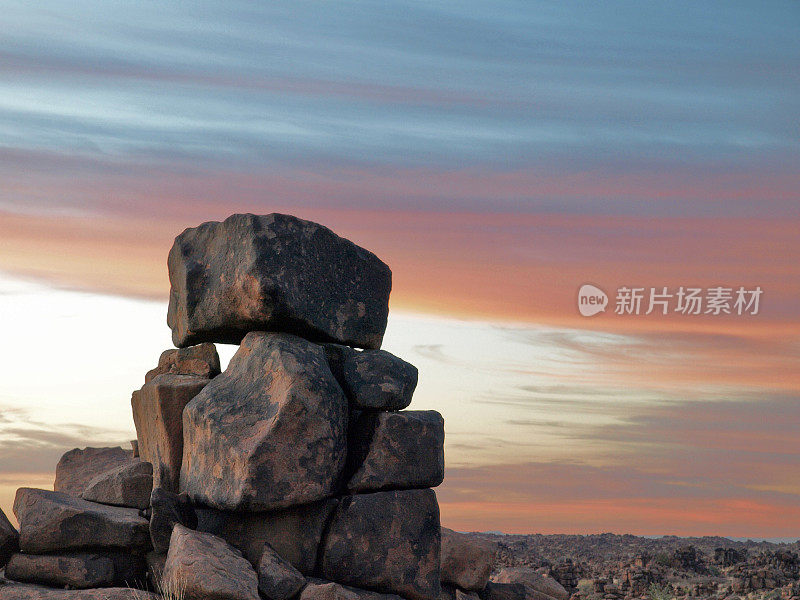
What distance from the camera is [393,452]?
1295cm

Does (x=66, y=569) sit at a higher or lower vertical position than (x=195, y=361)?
lower

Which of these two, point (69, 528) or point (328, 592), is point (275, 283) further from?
point (69, 528)

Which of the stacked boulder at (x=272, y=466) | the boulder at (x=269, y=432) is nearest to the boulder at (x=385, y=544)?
the stacked boulder at (x=272, y=466)

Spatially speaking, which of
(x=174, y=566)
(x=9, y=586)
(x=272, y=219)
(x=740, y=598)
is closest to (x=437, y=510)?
(x=174, y=566)

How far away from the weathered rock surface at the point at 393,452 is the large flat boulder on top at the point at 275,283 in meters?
1.48

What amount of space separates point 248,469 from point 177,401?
2.54 meters

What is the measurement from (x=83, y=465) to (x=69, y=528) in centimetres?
500

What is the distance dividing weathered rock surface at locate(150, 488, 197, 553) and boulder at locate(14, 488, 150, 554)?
1.18 ft

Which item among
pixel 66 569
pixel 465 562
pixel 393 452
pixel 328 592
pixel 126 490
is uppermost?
pixel 393 452

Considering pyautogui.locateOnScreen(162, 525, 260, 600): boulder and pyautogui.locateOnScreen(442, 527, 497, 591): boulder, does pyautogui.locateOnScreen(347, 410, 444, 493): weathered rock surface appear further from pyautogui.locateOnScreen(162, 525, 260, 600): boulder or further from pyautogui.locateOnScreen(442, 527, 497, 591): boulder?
pyautogui.locateOnScreen(442, 527, 497, 591): boulder

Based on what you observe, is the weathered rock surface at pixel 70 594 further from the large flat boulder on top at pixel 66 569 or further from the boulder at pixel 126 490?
the boulder at pixel 126 490

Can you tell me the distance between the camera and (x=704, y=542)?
56.5 metres

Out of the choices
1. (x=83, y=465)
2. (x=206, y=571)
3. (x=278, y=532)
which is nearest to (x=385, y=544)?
(x=278, y=532)

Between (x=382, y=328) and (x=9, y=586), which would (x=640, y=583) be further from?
(x=9, y=586)
